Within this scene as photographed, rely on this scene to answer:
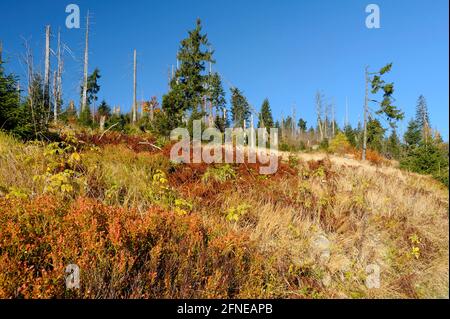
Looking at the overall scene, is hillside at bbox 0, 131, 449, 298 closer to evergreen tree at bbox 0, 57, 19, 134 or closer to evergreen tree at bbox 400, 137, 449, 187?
evergreen tree at bbox 0, 57, 19, 134

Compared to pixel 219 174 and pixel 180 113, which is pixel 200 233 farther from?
pixel 180 113

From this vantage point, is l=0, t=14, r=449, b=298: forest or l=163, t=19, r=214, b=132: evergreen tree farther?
l=163, t=19, r=214, b=132: evergreen tree

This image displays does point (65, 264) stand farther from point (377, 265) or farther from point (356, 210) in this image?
point (356, 210)

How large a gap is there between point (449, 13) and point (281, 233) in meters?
3.12

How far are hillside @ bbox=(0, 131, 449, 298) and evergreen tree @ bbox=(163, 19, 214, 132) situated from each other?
1266 centimetres

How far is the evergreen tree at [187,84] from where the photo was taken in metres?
20.1

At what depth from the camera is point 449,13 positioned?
3160mm

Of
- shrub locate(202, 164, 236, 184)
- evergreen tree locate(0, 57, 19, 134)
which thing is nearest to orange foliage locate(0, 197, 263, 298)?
shrub locate(202, 164, 236, 184)

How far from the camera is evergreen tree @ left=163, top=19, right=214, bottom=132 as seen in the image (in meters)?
20.1

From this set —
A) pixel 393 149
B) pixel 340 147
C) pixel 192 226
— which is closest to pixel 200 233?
pixel 192 226

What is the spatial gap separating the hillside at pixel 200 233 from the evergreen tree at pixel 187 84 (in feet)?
41.5

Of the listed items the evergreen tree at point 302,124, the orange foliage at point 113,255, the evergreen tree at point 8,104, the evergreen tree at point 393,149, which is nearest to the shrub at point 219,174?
the orange foliage at point 113,255

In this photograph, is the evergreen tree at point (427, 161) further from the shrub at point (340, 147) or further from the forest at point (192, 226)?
the shrub at point (340, 147)
